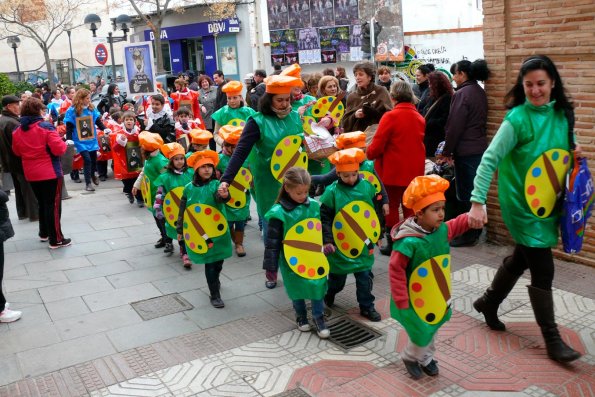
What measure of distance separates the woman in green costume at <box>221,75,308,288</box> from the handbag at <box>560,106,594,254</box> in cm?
247

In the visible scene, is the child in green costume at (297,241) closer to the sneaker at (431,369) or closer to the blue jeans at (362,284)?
the blue jeans at (362,284)

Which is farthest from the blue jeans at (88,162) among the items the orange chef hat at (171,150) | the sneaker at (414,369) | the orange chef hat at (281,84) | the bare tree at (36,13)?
the bare tree at (36,13)

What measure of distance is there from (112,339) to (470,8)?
17219 mm

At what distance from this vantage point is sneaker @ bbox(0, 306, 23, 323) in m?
5.95

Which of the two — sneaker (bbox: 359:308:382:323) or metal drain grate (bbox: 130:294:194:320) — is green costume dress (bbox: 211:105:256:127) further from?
sneaker (bbox: 359:308:382:323)

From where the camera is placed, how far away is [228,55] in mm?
30312

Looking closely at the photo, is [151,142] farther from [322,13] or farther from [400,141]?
[322,13]

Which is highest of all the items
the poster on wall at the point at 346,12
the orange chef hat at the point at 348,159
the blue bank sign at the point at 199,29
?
the blue bank sign at the point at 199,29

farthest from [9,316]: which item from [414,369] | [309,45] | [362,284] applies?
[309,45]

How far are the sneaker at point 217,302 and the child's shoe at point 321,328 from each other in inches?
45.4

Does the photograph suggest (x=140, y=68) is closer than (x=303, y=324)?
No

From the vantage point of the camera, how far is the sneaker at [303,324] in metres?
5.37

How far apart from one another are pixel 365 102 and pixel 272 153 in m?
2.14

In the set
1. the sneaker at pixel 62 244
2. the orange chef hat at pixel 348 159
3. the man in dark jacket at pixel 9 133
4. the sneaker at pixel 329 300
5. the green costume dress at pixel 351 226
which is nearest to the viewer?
the orange chef hat at pixel 348 159
